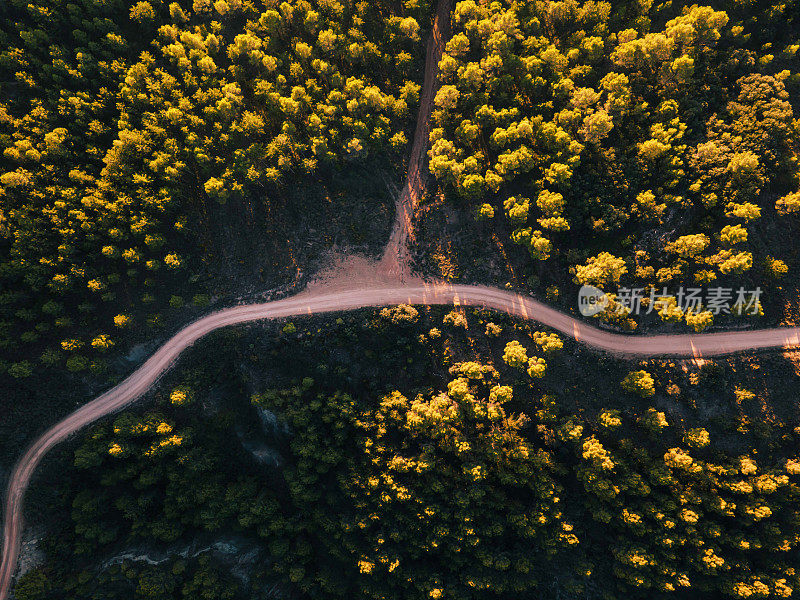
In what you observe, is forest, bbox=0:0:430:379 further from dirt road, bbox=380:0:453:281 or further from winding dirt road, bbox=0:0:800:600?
winding dirt road, bbox=0:0:800:600

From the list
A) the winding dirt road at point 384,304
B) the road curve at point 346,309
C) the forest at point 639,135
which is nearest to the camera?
the forest at point 639,135

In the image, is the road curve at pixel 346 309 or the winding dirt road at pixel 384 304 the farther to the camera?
the winding dirt road at pixel 384 304

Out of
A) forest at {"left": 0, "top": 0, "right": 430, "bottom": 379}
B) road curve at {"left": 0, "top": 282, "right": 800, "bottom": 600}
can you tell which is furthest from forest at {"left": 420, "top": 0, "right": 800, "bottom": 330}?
forest at {"left": 0, "top": 0, "right": 430, "bottom": 379}

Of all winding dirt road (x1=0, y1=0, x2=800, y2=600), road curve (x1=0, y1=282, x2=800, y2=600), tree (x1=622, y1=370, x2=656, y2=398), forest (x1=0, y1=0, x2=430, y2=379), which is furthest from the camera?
winding dirt road (x1=0, y1=0, x2=800, y2=600)

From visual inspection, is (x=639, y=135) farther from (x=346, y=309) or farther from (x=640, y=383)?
(x=346, y=309)

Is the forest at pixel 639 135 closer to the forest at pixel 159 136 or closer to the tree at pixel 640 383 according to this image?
the tree at pixel 640 383

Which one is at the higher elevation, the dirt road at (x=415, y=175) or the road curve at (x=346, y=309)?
the dirt road at (x=415, y=175)

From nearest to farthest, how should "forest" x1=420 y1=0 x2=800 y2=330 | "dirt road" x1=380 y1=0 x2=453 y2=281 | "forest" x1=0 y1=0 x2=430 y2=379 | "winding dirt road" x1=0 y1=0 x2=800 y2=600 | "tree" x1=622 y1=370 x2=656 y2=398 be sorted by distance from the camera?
"forest" x1=420 y1=0 x2=800 y2=330, "tree" x1=622 y1=370 x2=656 y2=398, "forest" x1=0 y1=0 x2=430 y2=379, "winding dirt road" x1=0 y1=0 x2=800 y2=600, "dirt road" x1=380 y1=0 x2=453 y2=281

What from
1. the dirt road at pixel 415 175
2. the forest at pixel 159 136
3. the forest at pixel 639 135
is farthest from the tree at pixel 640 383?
the forest at pixel 159 136
